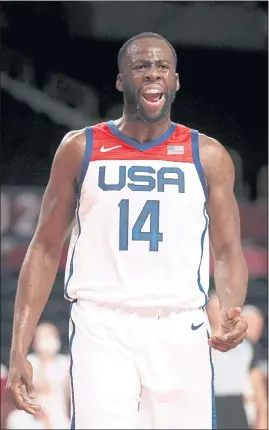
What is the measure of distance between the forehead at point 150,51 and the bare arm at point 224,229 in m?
0.29

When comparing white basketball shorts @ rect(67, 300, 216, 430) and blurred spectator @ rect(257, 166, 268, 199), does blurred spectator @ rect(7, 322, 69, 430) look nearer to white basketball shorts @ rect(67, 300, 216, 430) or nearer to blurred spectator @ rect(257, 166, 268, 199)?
blurred spectator @ rect(257, 166, 268, 199)

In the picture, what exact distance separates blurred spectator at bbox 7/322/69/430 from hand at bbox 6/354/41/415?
2.25 metres

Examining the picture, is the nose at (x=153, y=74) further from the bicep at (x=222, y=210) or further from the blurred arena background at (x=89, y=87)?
the blurred arena background at (x=89, y=87)

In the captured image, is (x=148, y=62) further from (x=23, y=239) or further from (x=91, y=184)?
(x=23, y=239)

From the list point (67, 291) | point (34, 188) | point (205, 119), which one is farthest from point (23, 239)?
point (67, 291)

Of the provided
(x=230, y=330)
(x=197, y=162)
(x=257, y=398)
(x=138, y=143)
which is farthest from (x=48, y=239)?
(x=257, y=398)

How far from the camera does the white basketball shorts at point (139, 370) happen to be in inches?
102

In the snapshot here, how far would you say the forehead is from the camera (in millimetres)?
2809

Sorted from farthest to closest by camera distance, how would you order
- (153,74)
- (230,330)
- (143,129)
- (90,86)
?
(90,86) < (143,129) < (153,74) < (230,330)

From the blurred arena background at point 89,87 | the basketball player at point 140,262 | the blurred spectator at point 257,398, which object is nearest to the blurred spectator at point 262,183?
the blurred arena background at point 89,87

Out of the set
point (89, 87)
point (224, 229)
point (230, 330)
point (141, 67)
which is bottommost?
point (230, 330)

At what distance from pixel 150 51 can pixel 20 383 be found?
104 cm

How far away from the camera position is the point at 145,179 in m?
2.78

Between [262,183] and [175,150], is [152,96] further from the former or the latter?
[262,183]
